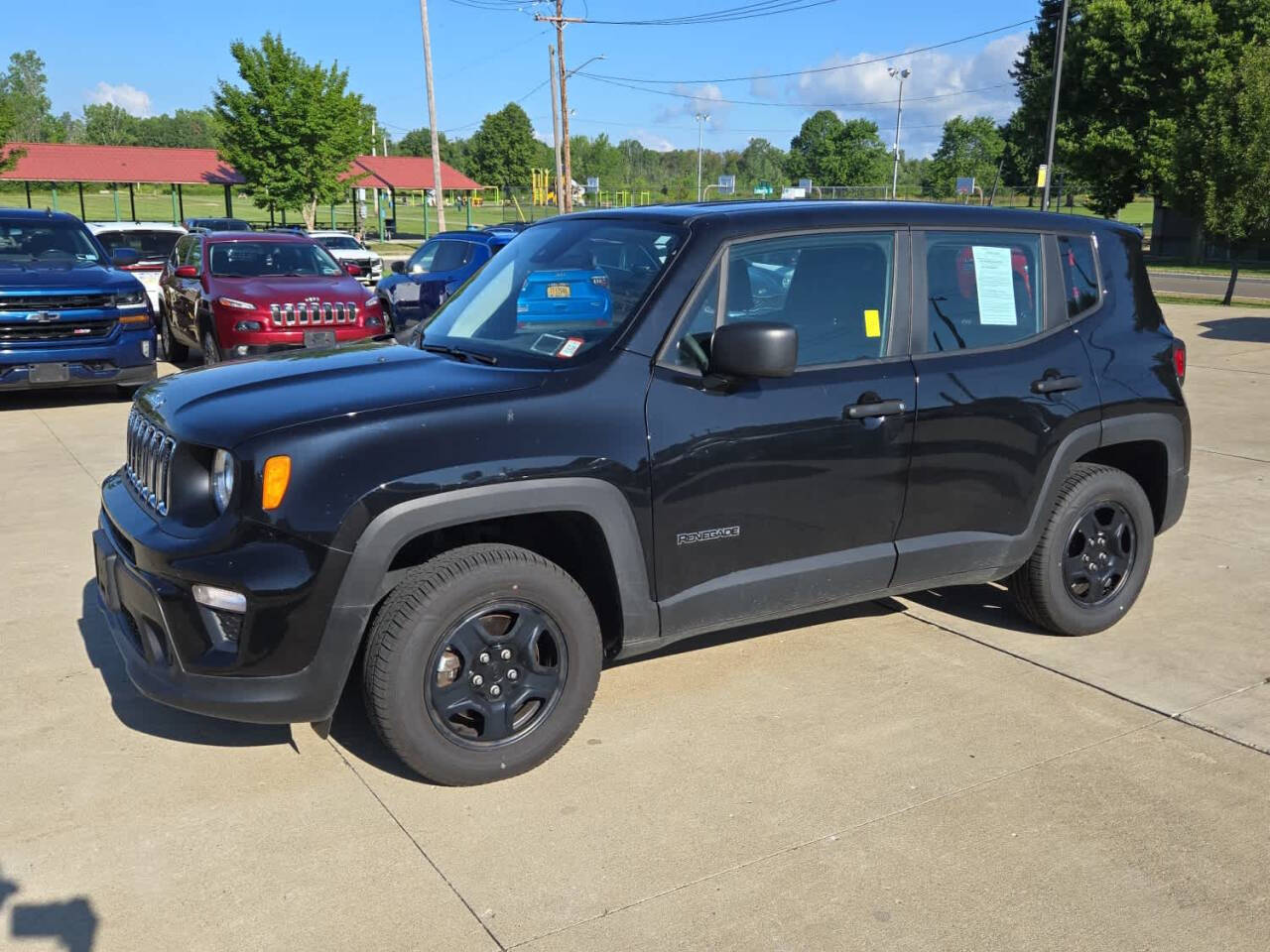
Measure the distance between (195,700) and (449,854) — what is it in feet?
2.91

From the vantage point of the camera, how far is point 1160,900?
301cm

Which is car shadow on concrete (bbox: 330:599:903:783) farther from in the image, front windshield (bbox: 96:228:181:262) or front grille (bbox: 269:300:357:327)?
front windshield (bbox: 96:228:181:262)

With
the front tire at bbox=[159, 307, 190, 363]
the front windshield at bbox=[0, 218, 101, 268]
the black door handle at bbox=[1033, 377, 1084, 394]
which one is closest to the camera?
the black door handle at bbox=[1033, 377, 1084, 394]

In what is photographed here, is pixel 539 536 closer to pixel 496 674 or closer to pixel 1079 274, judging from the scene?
pixel 496 674

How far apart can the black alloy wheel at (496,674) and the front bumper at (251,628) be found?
0.32 meters

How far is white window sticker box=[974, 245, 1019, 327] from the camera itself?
4465 millimetres

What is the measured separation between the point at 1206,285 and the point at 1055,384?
94.8 feet

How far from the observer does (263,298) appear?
430 inches

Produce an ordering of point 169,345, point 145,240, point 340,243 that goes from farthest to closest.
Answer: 1. point 340,243
2. point 145,240
3. point 169,345

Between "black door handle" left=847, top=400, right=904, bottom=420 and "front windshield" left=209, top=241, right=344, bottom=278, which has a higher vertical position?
"front windshield" left=209, top=241, right=344, bottom=278

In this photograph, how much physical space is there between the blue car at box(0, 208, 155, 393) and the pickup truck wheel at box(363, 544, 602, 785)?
8.01m

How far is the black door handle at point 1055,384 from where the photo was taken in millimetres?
4441

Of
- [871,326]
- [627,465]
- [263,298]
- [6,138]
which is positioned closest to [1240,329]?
[263,298]

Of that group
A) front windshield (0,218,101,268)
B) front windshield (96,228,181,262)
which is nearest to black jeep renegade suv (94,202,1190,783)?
front windshield (0,218,101,268)
